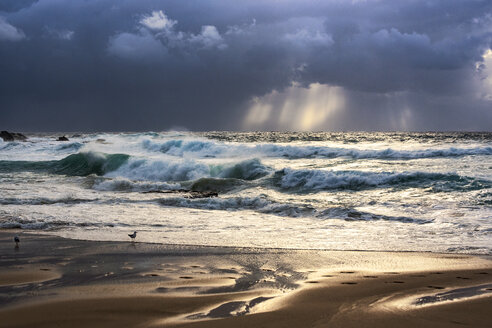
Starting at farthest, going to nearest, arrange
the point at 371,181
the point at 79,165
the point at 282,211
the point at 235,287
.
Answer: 1. the point at 79,165
2. the point at 371,181
3. the point at 282,211
4. the point at 235,287

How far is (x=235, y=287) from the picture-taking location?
4.48 metres

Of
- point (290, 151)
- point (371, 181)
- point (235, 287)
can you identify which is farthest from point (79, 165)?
point (235, 287)

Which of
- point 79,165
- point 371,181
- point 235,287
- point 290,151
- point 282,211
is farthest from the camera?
point 290,151

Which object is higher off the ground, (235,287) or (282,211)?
(282,211)

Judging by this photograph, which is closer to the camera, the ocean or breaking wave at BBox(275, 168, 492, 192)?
the ocean

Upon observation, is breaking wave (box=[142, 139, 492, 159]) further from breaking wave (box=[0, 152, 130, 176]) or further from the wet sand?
the wet sand

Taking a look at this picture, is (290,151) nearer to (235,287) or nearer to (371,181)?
(371,181)

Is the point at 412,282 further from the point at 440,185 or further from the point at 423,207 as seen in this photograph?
the point at 440,185

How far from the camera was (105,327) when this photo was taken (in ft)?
11.0

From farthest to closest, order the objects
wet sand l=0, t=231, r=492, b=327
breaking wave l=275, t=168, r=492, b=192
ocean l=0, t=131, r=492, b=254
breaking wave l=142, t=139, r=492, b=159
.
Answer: breaking wave l=142, t=139, r=492, b=159 → breaking wave l=275, t=168, r=492, b=192 → ocean l=0, t=131, r=492, b=254 → wet sand l=0, t=231, r=492, b=327

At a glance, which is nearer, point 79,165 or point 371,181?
point 371,181

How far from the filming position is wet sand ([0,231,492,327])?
3.53 meters

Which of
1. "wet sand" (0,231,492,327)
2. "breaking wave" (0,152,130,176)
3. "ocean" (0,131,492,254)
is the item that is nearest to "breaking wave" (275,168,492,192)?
"ocean" (0,131,492,254)

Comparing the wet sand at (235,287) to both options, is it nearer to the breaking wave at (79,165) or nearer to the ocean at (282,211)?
the ocean at (282,211)
